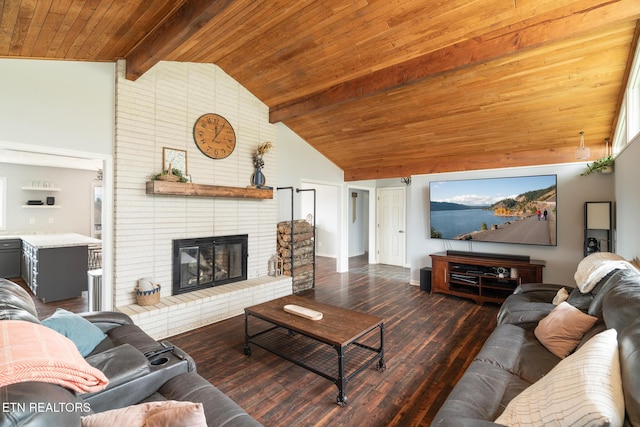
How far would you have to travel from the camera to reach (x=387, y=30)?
2990 millimetres

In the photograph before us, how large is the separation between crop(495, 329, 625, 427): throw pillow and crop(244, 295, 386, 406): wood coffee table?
3.81ft

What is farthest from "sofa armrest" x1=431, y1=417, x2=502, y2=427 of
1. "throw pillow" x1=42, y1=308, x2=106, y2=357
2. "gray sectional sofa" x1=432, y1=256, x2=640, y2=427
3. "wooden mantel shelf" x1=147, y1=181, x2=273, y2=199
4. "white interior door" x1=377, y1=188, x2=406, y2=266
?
"white interior door" x1=377, y1=188, x2=406, y2=266

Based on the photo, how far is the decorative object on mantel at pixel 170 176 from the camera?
3568 millimetres

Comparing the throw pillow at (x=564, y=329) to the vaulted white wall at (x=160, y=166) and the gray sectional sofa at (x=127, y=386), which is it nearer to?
the gray sectional sofa at (x=127, y=386)

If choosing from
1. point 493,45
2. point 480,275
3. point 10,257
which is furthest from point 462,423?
point 10,257

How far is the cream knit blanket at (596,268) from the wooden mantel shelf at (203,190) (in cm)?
378

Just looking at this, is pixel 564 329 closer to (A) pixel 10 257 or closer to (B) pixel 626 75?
(B) pixel 626 75

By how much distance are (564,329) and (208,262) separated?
382 centimetres

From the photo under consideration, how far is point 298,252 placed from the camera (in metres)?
5.21

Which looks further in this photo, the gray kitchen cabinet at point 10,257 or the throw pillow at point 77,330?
the gray kitchen cabinet at point 10,257

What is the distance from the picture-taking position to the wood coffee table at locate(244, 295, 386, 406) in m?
2.22

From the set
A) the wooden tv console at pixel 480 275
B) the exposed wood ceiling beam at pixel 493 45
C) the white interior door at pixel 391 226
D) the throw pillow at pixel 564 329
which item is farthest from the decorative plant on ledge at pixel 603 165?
the white interior door at pixel 391 226

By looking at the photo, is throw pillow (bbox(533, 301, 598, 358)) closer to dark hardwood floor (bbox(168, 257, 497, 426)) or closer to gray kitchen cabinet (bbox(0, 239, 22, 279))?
dark hardwood floor (bbox(168, 257, 497, 426))

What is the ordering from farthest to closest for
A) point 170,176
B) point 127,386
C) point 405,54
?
point 170,176
point 405,54
point 127,386
